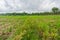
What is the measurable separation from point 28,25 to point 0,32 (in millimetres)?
3827

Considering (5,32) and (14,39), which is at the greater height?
(14,39)

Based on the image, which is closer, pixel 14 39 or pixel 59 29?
pixel 14 39

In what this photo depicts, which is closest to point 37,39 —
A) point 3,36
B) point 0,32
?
point 3,36

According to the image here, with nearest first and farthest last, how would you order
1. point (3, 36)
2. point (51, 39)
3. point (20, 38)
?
point (20, 38) → point (51, 39) → point (3, 36)

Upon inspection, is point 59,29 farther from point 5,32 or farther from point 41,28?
point 5,32

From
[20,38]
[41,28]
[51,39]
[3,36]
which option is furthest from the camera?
[3,36]

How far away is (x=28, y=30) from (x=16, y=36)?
64cm

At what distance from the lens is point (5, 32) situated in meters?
13.3

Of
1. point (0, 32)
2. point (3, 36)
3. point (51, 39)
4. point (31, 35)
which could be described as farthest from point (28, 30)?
point (0, 32)

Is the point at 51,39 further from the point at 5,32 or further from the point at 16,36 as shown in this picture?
the point at 5,32

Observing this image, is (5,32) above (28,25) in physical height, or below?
below

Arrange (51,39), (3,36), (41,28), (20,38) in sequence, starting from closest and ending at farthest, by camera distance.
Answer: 1. (20,38)
2. (51,39)
3. (41,28)
4. (3,36)

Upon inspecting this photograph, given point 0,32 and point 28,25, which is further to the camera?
point 0,32

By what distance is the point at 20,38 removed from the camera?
349 inches
